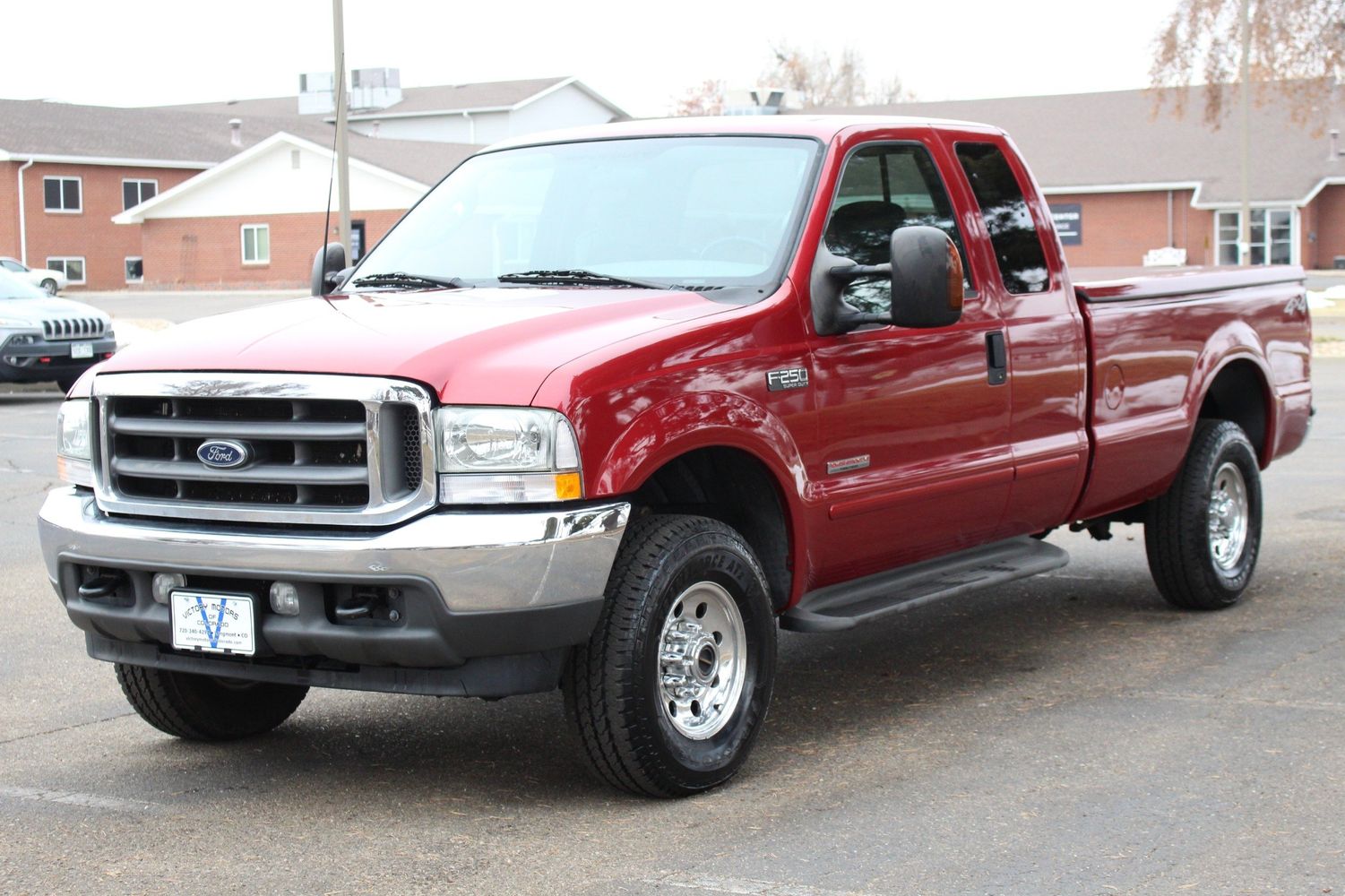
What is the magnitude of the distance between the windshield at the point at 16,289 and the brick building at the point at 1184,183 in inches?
1462

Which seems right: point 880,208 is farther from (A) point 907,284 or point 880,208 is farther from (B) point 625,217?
(B) point 625,217

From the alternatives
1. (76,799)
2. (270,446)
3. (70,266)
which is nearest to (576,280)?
(270,446)

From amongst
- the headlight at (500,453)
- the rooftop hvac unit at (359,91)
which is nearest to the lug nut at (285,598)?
the headlight at (500,453)

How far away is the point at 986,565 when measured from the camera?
6668 millimetres

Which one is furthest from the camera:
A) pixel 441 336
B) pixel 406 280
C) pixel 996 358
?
pixel 996 358

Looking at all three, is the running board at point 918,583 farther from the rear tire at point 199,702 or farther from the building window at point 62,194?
the building window at point 62,194

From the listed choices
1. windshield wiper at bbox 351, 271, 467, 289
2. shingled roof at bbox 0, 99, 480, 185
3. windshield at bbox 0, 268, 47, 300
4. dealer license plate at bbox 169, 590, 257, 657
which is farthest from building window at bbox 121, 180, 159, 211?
dealer license plate at bbox 169, 590, 257, 657

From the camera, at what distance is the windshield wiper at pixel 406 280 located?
6105 millimetres

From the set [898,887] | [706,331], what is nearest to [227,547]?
[706,331]

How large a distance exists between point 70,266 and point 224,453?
196 ft

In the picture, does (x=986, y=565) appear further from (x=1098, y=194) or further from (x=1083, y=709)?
(x=1098, y=194)

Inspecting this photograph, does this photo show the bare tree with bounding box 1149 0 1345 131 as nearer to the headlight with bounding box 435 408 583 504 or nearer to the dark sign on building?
the dark sign on building

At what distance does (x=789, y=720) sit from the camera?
6.12 meters

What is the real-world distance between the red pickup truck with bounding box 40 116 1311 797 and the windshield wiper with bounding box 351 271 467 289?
0.07ft
